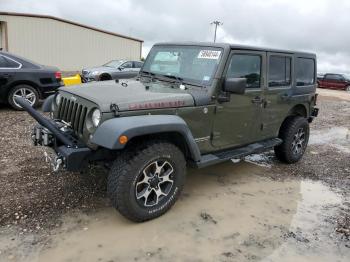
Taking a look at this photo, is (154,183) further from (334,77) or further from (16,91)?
(334,77)

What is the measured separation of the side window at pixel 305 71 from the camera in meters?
5.72

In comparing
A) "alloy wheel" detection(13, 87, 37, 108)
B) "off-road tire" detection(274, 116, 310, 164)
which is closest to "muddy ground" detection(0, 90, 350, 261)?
"off-road tire" detection(274, 116, 310, 164)

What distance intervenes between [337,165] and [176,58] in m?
3.60

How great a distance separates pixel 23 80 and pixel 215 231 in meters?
6.62

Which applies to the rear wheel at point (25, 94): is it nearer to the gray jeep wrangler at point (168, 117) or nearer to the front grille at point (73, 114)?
the gray jeep wrangler at point (168, 117)

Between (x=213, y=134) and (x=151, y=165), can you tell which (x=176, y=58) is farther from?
(x=151, y=165)

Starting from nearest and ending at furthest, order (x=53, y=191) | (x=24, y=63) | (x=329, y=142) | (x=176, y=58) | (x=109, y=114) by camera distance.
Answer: (x=109, y=114), (x=53, y=191), (x=176, y=58), (x=329, y=142), (x=24, y=63)

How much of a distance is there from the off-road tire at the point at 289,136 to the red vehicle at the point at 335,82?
985 inches

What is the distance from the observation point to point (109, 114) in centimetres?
341

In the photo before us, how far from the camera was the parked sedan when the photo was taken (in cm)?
1435

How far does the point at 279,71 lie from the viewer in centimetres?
532

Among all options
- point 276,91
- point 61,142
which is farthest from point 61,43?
point 61,142

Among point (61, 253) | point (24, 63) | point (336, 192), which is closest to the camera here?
point (61, 253)

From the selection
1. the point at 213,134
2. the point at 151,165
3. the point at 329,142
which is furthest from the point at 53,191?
the point at 329,142
